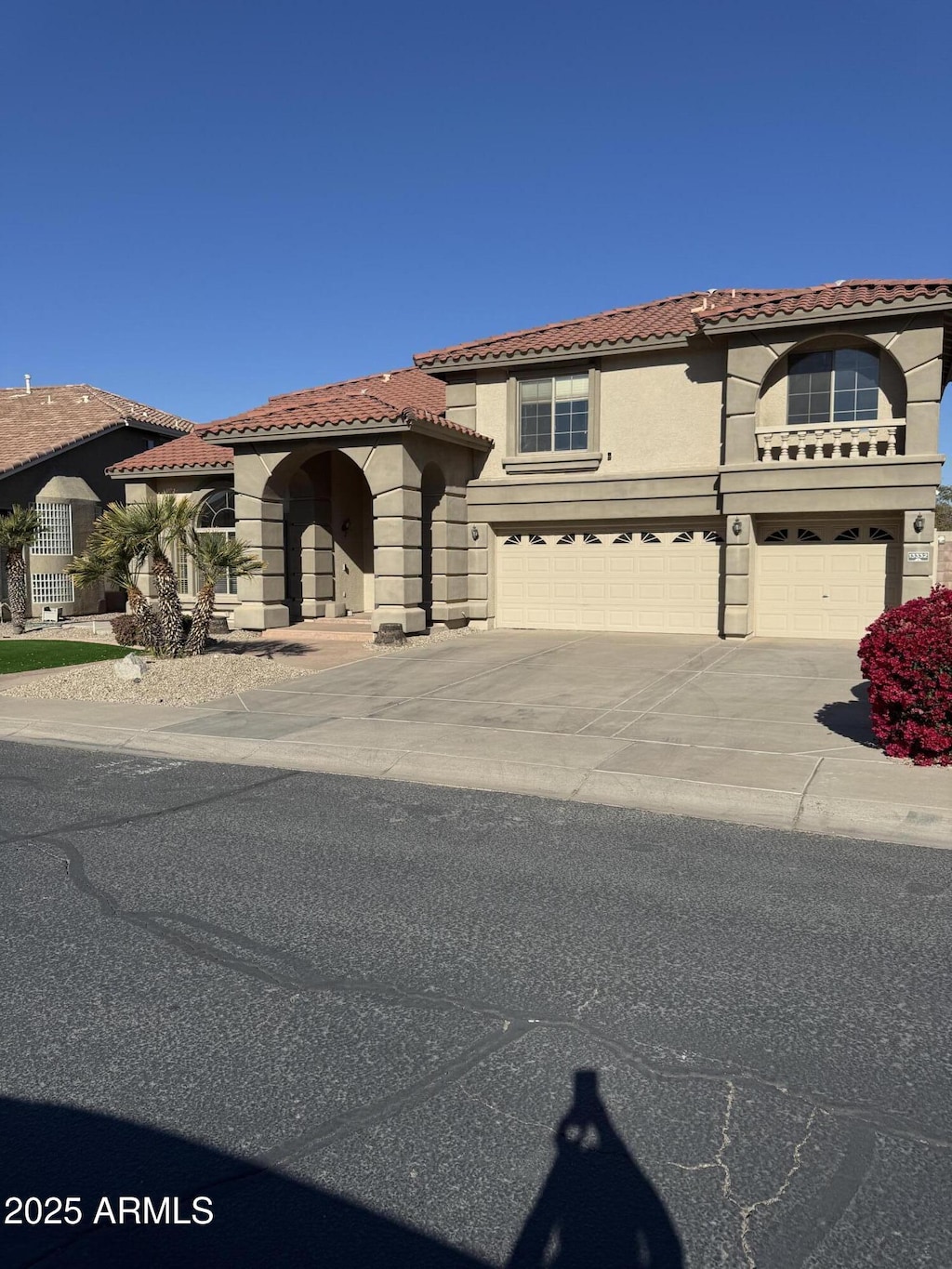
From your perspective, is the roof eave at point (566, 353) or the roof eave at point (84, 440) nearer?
the roof eave at point (566, 353)

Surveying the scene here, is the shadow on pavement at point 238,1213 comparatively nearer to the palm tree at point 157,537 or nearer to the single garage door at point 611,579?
the palm tree at point 157,537

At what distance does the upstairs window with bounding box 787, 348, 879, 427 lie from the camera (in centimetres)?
1734

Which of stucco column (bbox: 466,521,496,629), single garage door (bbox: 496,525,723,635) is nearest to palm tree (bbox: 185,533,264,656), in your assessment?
stucco column (bbox: 466,521,496,629)

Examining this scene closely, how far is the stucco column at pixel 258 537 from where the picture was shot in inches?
790

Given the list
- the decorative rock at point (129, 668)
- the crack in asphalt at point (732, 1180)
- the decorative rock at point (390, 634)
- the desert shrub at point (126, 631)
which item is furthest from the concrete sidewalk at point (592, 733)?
the desert shrub at point (126, 631)

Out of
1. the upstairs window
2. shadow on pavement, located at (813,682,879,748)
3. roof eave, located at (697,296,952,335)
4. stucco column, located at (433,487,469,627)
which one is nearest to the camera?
shadow on pavement, located at (813,682,879,748)

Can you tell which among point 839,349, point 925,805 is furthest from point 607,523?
point 925,805

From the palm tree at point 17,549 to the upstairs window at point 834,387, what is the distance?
696 inches

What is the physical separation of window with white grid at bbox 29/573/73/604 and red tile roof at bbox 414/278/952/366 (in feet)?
38.1

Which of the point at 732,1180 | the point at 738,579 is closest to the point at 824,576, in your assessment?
the point at 738,579

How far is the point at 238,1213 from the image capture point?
3.00 metres

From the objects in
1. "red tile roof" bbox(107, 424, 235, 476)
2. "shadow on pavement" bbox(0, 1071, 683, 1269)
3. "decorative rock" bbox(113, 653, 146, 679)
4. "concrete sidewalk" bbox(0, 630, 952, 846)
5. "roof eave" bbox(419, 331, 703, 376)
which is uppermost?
"roof eave" bbox(419, 331, 703, 376)

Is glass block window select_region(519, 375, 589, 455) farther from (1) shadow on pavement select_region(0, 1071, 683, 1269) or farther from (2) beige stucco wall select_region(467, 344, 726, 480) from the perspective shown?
(1) shadow on pavement select_region(0, 1071, 683, 1269)

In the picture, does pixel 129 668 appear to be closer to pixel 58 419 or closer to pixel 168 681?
pixel 168 681
